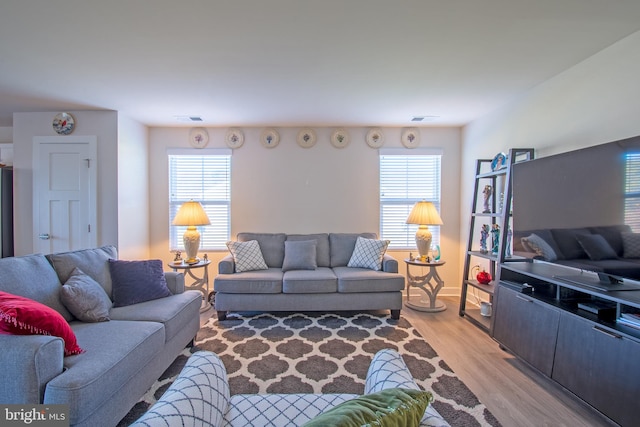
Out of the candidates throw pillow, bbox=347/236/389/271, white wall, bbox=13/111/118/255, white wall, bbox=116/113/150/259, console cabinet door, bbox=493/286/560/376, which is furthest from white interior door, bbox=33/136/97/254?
console cabinet door, bbox=493/286/560/376

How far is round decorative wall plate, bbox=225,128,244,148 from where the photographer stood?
4055mm

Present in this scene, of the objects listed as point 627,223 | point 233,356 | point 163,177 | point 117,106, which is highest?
point 117,106

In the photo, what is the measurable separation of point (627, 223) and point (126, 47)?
3.48 meters

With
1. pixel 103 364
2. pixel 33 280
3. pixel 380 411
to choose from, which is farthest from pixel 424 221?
pixel 33 280

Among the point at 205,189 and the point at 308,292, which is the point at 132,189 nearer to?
the point at 205,189

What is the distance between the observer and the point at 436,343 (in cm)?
264

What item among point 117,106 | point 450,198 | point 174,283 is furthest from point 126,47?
point 450,198

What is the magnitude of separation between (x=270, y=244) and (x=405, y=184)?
2.14 metres

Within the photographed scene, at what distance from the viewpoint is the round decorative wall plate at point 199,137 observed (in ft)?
13.3

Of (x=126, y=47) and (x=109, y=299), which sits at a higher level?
(x=126, y=47)

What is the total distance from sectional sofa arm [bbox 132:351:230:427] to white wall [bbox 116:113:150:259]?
122 inches

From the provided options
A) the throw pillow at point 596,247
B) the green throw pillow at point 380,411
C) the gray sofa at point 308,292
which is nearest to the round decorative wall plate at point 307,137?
the gray sofa at point 308,292

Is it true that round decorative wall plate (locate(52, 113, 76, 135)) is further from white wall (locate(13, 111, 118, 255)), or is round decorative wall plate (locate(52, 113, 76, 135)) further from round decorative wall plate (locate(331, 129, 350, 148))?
round decorative wall plate (locate(331, 129, 350, 148))

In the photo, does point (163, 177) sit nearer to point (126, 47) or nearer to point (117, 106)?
point (117, 106)
